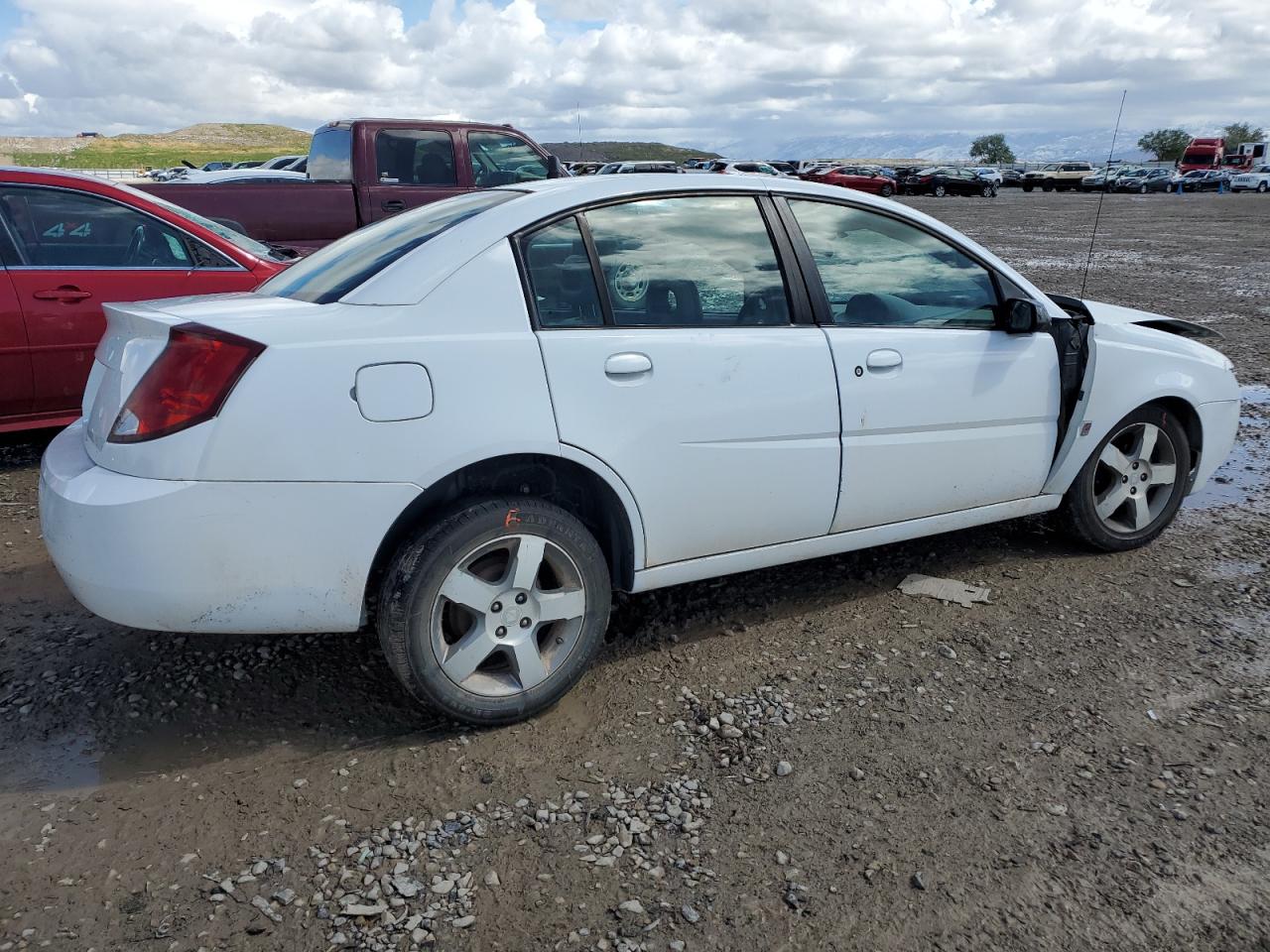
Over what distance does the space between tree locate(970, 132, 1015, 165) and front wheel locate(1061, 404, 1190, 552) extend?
110 metres

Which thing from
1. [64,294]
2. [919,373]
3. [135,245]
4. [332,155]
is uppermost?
[332,155]

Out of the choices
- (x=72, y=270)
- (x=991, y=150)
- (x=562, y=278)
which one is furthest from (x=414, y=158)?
(x=991, y=150)

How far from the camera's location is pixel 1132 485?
14.8 feet

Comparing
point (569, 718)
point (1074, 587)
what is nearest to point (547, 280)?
point (569, 718)

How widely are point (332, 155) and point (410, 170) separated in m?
1.01

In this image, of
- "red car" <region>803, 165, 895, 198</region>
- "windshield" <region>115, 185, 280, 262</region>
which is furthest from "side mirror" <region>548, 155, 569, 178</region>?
"red car" <region>803, 165, 895, 198</region>

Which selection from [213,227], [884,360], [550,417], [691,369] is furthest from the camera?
[213,227]

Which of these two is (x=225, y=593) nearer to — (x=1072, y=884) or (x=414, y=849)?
(x=414, y=849)

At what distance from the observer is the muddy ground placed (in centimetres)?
239

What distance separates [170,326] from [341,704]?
1.33 metres

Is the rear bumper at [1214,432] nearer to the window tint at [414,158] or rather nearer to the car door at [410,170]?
the car door at [410,170]

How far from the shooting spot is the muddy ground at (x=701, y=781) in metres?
2.39

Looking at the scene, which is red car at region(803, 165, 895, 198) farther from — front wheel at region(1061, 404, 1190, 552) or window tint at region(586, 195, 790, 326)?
window tint at region(586, 195, 790, 326)

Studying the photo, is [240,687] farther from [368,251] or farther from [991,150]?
[991,150]
